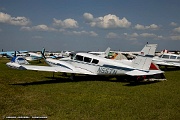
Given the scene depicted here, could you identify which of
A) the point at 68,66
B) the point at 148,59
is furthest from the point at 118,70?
the point at 68,66

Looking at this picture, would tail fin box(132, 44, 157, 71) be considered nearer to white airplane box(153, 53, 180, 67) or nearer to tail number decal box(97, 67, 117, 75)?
tail number decal box(97, 67, 117, 75)

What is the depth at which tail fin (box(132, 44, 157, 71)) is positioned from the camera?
1437cm

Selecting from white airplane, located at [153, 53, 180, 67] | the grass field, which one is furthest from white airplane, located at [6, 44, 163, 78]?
white airplane, located at [153, 53, 180, 67]

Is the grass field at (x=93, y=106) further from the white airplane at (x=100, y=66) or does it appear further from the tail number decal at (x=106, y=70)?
the tail number decal at (x=106, y=70)

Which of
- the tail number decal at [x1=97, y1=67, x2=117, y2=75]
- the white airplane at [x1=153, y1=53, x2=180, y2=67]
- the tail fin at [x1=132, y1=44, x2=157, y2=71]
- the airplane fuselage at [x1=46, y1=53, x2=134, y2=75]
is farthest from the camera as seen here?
the white airplane at [x1=153, y1=53, x2=180, y2=67]

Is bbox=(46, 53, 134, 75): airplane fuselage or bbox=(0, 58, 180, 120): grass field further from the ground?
bbox=(46, 53, 134, 75): airplane fuselage

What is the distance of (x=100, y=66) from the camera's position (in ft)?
53.6

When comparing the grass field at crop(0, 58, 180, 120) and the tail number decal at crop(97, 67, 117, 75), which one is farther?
the tail number decal at crop(97, 67, 117, 75)

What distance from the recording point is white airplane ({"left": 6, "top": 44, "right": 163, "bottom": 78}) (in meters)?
14.5

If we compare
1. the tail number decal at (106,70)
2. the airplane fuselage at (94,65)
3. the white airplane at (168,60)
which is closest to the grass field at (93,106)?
the airplane fuselage at (94,65)

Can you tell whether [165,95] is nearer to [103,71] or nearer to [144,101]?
[144,101]

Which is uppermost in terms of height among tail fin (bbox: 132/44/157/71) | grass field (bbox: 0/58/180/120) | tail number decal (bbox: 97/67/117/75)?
tail fin (bbox: 132/44/157/71)

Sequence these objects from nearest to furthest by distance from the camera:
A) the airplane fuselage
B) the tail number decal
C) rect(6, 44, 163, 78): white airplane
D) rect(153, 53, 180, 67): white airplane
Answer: rect(6, 44, 163, 78): white airplane < the airplane fuselage < the tail number decal < rect(153, 53, 180, 67): white airplane

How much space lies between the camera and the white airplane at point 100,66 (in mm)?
14516
